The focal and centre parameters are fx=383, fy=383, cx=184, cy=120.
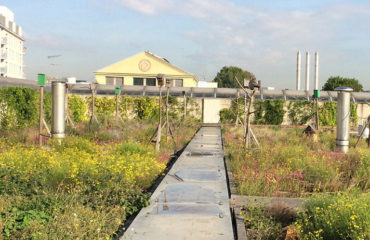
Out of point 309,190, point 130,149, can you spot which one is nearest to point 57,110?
point 130,149

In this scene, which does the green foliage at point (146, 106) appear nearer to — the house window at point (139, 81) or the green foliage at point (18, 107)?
the green foliage at point (18, 107)

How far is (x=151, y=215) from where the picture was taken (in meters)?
4.93

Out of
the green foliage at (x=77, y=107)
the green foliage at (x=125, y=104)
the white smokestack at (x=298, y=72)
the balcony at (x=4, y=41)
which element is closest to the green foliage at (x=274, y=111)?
the green foliage at (x=125, y=104)

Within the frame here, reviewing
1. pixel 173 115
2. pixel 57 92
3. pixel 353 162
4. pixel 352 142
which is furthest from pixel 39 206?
pixel 173 115

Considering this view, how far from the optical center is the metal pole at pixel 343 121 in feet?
38.0

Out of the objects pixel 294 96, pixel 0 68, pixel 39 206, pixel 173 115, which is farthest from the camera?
pixel 0 68

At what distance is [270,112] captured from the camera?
2628cm

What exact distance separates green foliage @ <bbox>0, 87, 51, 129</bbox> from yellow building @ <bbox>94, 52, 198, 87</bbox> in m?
29.9

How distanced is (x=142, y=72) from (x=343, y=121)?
36.0 metres

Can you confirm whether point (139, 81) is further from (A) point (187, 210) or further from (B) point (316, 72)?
(A) point (187, 210)

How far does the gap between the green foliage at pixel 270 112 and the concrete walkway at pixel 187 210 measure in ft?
60.9

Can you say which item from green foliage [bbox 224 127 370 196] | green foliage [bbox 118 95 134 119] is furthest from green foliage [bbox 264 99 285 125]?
green foliage [bbox 224 127 370 196]

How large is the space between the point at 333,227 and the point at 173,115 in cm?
2188

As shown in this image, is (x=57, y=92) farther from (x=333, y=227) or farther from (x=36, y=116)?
(x=333, y=227)
